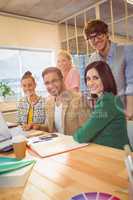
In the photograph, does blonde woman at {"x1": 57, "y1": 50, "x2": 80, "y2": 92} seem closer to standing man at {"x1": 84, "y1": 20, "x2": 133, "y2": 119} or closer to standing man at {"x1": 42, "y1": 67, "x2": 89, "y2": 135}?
standing man at {"x1": 84, "y1": 20, "x2": 133, "y2": 119}

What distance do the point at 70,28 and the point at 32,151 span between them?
3832 millimetres

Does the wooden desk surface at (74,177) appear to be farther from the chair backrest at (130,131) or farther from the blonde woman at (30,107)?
the blonde woman at (30,107)

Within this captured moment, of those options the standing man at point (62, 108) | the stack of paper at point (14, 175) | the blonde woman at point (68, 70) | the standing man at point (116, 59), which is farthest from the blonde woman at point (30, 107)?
the stack of paper at point (14, 175)

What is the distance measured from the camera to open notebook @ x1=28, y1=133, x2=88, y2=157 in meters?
1.15

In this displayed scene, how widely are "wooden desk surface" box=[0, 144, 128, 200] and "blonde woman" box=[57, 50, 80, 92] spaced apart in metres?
1.75

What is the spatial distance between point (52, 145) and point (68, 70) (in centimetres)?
168

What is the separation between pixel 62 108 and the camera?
181 centimetres

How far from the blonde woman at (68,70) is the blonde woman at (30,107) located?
21.0 inches

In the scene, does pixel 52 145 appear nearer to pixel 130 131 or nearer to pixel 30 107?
pixel 130 131

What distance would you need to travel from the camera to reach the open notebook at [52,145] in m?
1.15

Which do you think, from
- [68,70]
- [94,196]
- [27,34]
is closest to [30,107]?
[68,70]

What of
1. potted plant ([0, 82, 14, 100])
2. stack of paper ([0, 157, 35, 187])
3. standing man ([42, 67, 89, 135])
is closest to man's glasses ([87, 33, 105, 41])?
standing man ([42, 67, 89, 135])

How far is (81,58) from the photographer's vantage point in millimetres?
4066

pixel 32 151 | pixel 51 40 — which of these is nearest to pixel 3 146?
pixel 32 151
